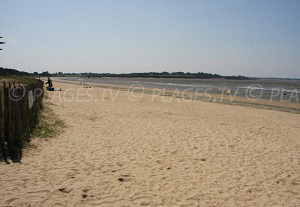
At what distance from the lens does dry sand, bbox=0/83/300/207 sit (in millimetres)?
4410

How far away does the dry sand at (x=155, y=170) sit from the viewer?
441cm

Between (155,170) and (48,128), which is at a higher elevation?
(48,128)

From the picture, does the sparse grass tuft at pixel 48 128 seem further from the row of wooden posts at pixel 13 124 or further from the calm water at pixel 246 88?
the calm water at pixel 246 88

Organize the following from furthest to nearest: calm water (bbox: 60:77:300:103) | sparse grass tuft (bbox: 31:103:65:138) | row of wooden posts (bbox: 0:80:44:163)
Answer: calm water (bbox: 60:77:300:103)
sparse grass tuft (bbox: 31:103:65:138)
row of wooden posts (bbox: 0:80:44:163)

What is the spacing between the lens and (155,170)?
5699 millimetres

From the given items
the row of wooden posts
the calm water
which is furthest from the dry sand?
the calm water

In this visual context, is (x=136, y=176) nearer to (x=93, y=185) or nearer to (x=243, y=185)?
(x=93, y=185)

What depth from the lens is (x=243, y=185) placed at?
5.11m

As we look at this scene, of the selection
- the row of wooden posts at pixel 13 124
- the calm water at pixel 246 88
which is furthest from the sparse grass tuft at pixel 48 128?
the calm water at pixel 246 88

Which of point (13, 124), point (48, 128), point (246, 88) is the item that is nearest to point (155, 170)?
point (13, 124)

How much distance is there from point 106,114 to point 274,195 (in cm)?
971

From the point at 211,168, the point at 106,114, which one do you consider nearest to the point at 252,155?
the point at 211,168

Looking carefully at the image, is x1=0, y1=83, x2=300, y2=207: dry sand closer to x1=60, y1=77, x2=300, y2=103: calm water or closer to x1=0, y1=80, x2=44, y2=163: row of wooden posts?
x1=0, y1=80, x2=44, y2=163: row of wooden posts

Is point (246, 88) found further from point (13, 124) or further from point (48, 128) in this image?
point (13, 124)
